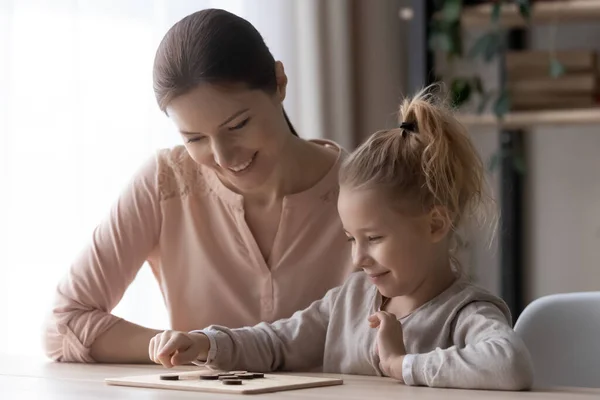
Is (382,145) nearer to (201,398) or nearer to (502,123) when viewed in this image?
(201,398)

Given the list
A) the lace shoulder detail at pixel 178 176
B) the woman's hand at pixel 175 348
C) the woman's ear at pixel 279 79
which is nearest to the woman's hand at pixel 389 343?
the woman's hand at pixel 175 348

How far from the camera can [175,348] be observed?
1421 millimetres

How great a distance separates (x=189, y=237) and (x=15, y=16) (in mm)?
682

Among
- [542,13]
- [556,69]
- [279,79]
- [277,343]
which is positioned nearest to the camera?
[277,343]

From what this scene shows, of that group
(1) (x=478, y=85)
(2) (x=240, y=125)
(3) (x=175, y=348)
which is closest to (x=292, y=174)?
(2) (x=240, y=125)

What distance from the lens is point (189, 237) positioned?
1880 millimetres

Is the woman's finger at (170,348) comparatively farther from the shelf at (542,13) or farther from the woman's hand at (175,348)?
the shelf at (542,13)

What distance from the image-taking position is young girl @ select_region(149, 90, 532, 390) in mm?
1426

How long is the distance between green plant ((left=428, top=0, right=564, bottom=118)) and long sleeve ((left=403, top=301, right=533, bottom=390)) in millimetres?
1898

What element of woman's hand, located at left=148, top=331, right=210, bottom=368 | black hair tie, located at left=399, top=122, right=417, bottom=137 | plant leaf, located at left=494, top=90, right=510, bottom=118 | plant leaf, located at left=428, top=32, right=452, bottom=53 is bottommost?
woman's hand, located at left=148, top=331, right=210, bottom=368

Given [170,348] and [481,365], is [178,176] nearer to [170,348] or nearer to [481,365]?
[170,348]

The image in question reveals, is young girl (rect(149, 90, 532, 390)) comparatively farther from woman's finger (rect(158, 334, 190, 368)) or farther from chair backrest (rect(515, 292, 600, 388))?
chair backrest (rect(515, 292, 600, 388))

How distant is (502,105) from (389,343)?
1866 mm

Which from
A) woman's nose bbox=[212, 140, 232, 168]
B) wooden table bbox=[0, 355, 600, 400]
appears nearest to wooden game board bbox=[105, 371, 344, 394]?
wooden table bbox=[0, 355, 600, 400]
